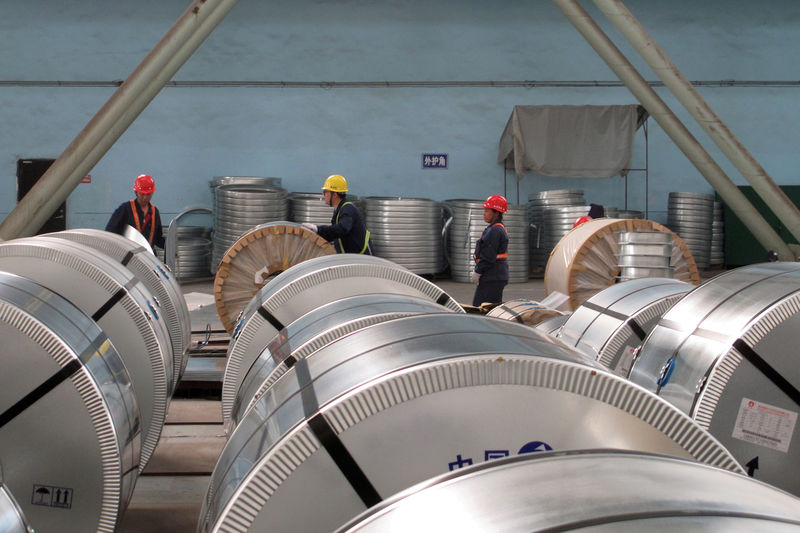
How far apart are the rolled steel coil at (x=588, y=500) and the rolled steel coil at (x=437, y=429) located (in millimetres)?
335

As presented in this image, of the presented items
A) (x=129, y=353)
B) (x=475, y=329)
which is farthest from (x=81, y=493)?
(x=475, y=329)

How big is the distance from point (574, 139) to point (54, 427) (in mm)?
10207

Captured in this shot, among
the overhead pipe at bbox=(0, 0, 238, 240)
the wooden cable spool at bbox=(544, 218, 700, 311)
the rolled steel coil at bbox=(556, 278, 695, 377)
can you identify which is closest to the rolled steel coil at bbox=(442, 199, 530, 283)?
the wooden cable spool at bbox=(544, 218, 700, 311)

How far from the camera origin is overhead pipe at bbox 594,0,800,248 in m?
6.10

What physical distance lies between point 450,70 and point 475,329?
1166 cm

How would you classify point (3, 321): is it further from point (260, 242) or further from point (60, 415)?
point (260, 242)

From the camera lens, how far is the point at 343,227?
22.3 feet

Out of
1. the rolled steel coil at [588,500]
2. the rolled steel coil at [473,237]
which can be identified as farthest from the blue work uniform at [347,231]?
the rolled steel coil at [588,500]

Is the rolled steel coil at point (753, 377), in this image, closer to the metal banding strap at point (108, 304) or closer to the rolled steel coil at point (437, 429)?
the rolled steel coil at point (437, 429)

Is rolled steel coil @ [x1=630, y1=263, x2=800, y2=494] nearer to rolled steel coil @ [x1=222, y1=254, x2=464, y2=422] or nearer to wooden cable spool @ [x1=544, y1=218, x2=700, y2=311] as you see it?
rolled steel coil @ [x1=222, y1=254, x2=464, y2=422]

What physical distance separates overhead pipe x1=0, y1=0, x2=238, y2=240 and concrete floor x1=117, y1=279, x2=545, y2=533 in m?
1.64

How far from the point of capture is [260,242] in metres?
6.04

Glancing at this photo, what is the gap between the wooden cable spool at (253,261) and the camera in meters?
5.99

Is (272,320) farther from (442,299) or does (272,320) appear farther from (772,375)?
(772,375)
